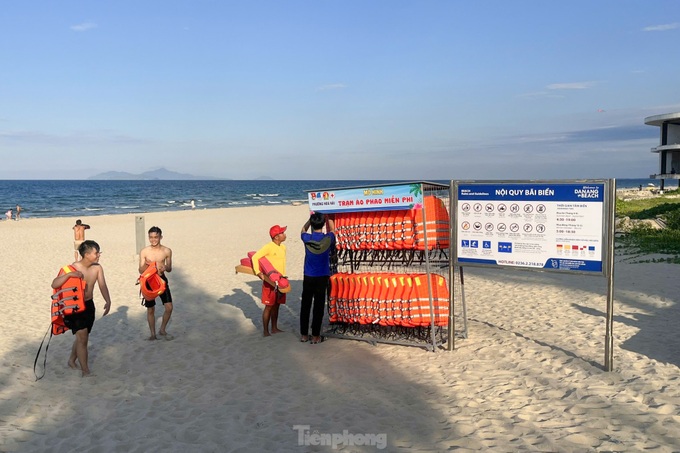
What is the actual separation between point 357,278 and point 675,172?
57.2 meters

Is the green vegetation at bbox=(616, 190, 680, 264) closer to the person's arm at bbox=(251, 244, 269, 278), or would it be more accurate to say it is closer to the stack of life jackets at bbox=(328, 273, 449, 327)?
the stack of life jackets at bbox=(328, 273, 449, 327)

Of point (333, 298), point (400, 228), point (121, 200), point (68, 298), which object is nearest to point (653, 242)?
point (400, 228)

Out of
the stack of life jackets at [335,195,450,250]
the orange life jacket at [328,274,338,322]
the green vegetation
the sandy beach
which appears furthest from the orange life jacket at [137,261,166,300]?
the green vegetation

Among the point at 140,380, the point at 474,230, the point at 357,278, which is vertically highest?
the point at 474,230

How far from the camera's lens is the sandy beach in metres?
4.89

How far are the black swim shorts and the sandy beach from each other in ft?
2.20

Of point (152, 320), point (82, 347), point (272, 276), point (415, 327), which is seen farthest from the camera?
point (152, 320)

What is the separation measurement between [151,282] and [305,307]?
2.20 meters

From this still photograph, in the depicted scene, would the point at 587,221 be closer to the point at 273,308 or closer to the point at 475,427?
the point at 475,427

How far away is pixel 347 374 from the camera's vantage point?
21.7 ft

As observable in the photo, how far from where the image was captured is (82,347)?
6.58 metres

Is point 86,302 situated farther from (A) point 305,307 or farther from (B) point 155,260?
(A) point 305,307

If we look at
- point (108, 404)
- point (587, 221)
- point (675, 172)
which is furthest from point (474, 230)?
point (675, 172)

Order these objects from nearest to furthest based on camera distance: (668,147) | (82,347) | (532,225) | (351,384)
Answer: (351,384) → (82,347) → (532,225) → (668,147)
